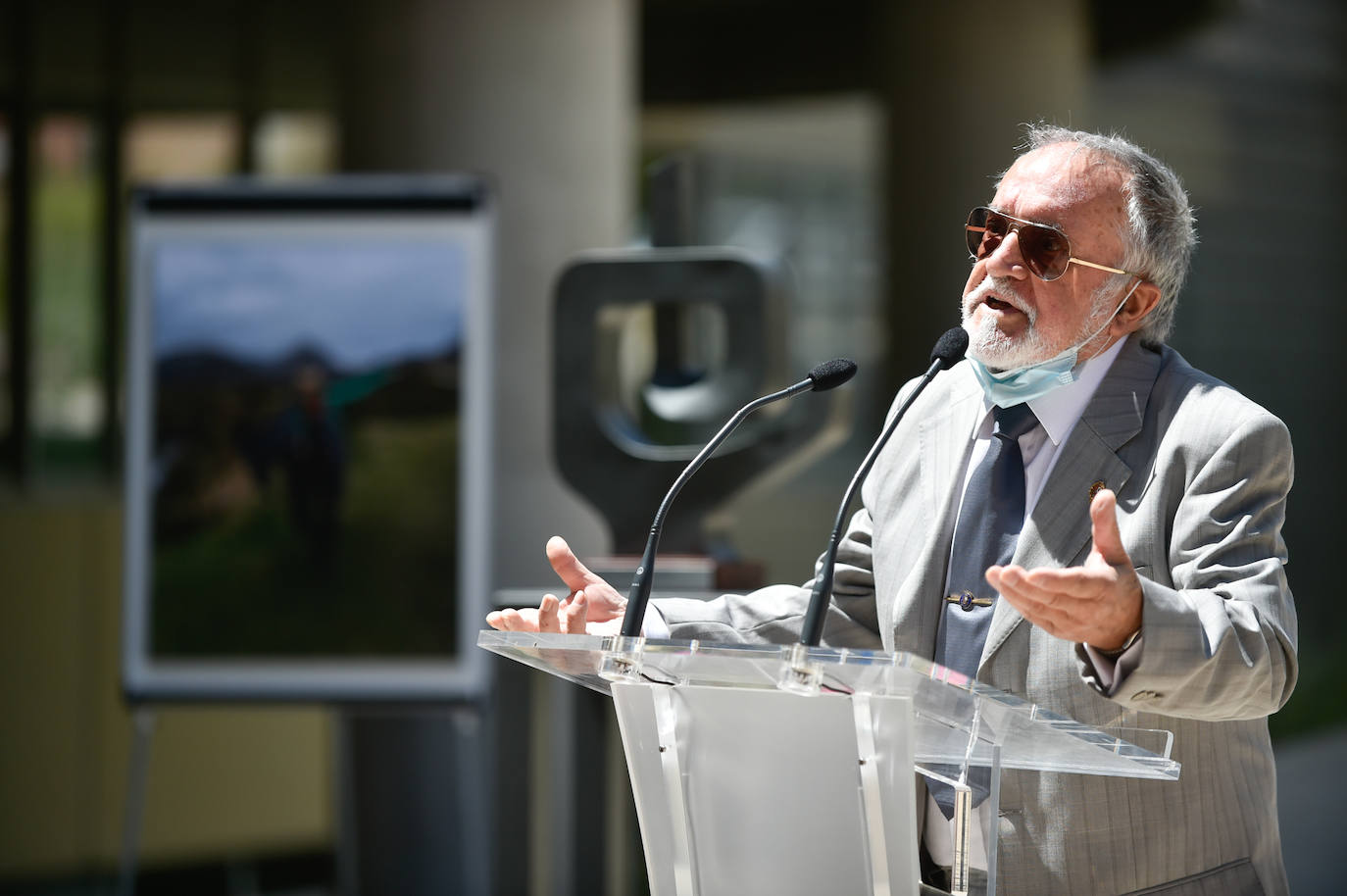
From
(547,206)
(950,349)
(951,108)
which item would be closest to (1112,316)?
(950,349)

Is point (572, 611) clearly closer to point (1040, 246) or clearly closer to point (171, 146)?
point (1040, 246)

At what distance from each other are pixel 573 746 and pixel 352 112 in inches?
95.8

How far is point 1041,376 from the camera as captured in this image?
6.00 ft

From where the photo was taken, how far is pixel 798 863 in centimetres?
143

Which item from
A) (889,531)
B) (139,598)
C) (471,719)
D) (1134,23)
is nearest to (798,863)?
(889,531)

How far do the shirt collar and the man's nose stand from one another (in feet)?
0.48

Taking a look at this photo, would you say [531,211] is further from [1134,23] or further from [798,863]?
[1134,23]

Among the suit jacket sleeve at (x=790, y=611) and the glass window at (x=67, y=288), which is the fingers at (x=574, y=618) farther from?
the glass window at (x=67, y=288)

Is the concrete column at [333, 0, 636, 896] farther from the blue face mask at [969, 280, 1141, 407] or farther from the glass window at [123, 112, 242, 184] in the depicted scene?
the blue face mask at [969, 280, 1141, 407]

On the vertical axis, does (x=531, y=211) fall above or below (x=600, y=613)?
above

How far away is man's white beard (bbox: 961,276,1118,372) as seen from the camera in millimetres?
1827

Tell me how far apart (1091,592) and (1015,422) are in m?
0.58

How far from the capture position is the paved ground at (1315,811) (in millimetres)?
5844

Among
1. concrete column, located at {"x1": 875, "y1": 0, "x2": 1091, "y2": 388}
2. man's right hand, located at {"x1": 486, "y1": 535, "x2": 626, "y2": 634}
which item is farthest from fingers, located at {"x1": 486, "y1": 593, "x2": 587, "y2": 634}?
concrete column, located at {"x1": 875, "y1": 0, "x2": 1091, "y2": 388}
